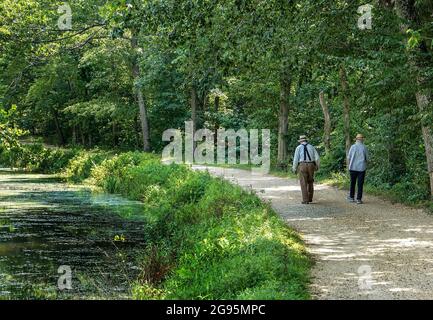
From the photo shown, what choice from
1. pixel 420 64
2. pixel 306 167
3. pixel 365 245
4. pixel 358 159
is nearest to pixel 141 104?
pixel 306 167

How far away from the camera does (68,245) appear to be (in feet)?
53.8

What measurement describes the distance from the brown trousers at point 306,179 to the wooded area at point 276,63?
6.97 feet

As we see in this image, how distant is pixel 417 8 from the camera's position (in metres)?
16.0

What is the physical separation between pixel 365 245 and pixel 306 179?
258 inches

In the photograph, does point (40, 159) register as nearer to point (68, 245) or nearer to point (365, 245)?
point (68, 245)

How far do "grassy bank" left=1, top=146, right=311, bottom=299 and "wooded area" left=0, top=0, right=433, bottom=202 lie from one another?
3.13m

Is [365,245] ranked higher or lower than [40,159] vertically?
higher

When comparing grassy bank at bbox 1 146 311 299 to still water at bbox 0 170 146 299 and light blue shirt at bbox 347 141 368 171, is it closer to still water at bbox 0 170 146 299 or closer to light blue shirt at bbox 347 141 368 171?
still water at bbox 0 170 146 299

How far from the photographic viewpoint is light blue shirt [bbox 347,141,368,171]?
733 inches

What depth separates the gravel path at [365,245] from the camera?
29.2 ft

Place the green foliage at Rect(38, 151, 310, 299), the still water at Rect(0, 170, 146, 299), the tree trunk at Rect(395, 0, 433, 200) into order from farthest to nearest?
the tree trunk at Rect(395, 0, 433, 200), the still water at Rect(0, 170, 146, 299), the green foliage at Rect(38, 151, 310, 299)

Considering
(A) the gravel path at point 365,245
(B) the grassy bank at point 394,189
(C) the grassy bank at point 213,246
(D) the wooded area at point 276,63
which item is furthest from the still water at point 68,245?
(B) the grassy bank at point 394,189

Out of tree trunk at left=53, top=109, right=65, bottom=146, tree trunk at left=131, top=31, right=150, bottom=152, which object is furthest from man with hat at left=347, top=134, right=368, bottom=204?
tree trunk at left=53, top=109, right=65, bottom=146
